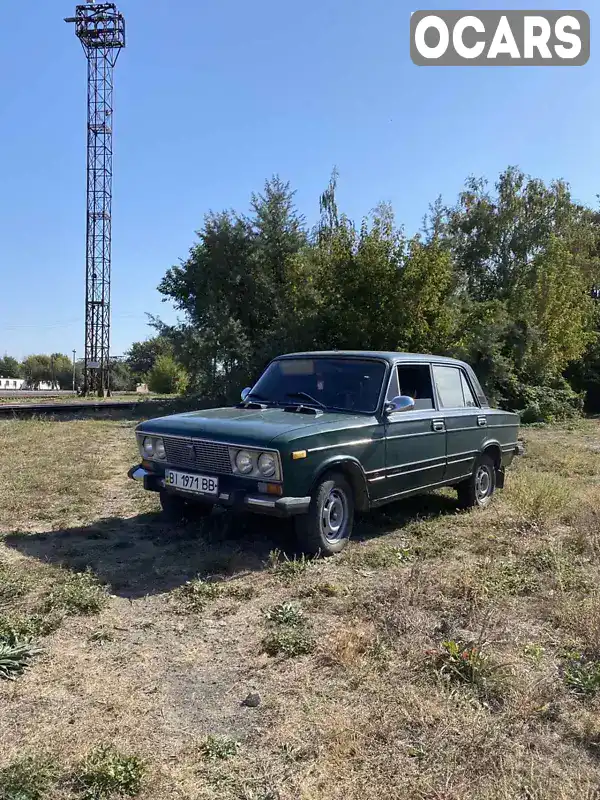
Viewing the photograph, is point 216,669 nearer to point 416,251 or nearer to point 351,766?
point 351,766

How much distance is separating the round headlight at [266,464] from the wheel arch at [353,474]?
415mm

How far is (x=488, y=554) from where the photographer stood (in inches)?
214

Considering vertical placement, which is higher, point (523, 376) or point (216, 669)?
point (523, 376)

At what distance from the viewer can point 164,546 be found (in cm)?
555

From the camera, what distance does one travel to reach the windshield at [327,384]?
5914mm

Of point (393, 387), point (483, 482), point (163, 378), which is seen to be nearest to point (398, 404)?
point (393, 387)

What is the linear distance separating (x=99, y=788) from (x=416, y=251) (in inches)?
702

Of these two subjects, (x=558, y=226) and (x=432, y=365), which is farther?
(x=558, y=226)

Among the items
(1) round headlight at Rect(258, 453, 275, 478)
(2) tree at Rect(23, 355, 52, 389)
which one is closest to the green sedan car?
(1) round headlight at Rect(258, 453, 275, 478)

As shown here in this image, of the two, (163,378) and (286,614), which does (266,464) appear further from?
(163,378)

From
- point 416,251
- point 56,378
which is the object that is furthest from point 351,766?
point 56,378

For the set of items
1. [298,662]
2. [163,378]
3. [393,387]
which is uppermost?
[163,378]

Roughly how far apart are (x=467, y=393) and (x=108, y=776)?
599 cm

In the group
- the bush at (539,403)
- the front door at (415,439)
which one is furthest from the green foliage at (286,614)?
the bush at (539,403)
